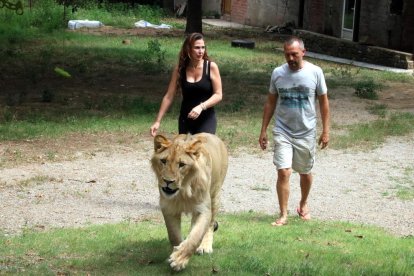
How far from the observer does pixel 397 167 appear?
11891mm

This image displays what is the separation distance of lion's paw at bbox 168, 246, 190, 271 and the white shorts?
2.42 metres

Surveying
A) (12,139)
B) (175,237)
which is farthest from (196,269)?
(12,139)

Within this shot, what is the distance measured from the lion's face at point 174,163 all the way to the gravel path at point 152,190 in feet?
8.94

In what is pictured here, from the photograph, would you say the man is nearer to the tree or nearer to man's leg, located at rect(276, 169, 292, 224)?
man's leg, located at rect(276, 169, 292, 224)

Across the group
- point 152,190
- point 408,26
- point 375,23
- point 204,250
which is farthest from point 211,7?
point 204,250

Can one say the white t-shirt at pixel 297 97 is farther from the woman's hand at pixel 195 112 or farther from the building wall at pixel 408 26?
the building wall at pixel 408 26

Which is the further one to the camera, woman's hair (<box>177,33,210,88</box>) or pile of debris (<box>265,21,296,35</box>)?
pile of debris (<box>265,21,296,35</box>)

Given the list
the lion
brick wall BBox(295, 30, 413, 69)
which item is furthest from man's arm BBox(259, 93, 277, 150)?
brick wall BBox(295, 30, 413, 69)

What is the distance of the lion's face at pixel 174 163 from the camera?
5.81 metres

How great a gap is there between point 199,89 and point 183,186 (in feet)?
6.07

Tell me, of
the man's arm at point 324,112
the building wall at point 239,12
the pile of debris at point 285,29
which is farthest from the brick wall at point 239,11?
the man's arm at point 324,112

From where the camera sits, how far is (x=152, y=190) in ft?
33.6

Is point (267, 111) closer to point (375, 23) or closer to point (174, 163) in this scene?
point (174, 163)

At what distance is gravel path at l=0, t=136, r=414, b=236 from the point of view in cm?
896
